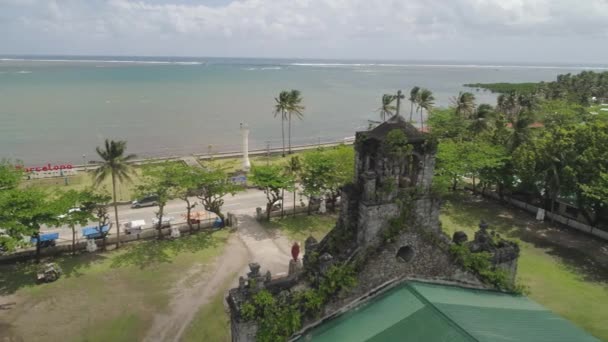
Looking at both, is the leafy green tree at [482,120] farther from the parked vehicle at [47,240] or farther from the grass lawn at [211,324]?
the parked vehicle at [47,240]

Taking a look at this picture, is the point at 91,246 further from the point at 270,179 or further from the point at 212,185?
the point at 270,179

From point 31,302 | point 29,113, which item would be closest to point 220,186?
point 31,302

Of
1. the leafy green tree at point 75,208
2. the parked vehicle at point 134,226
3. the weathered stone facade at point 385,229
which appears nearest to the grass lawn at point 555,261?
the weathered stone facade at point 385,229

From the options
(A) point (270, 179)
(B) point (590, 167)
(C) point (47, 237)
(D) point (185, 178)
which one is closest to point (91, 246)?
(C) point (47, 237)

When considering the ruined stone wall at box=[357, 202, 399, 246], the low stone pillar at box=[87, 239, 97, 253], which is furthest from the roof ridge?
the low stone pillar at box=[87, 239, 97, 253]

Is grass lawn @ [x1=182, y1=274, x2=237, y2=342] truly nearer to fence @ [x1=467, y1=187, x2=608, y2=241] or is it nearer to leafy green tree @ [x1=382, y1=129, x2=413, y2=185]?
leafy green tree @ [x1=382, y1=129, x2=413, y2=185]

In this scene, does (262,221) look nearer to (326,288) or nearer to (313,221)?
(313,221)

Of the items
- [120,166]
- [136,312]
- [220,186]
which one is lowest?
[136,312]
